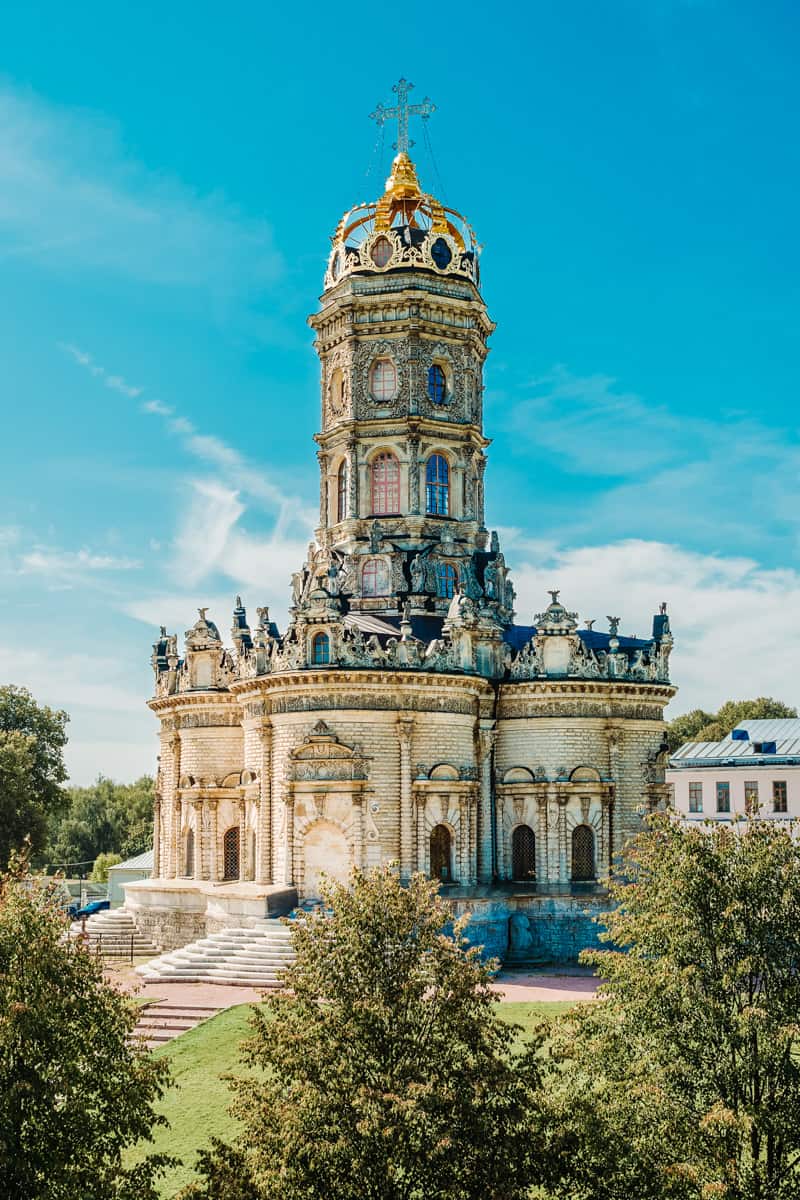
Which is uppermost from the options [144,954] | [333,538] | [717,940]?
[333,538]

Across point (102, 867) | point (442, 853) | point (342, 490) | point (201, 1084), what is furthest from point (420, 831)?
point (102, 867)

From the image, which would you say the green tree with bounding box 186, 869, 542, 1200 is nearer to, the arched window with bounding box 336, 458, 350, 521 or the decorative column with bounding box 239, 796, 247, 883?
the decorative column with bounding box 239, 796, 247, 883

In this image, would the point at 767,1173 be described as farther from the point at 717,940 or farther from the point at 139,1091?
the point at 139,1091

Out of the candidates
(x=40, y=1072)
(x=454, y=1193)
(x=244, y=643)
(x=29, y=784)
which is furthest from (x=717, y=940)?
(x=29, y=784)

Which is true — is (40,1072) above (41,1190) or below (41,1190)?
above

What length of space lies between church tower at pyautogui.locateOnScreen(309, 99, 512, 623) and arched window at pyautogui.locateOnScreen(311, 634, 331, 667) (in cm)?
598

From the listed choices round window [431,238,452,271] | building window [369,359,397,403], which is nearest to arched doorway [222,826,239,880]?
building window [369,359,397,403]

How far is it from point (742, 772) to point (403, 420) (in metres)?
33.6

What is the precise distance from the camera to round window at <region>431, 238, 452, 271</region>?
49438 millimetres

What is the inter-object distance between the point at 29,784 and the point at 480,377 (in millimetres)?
31427

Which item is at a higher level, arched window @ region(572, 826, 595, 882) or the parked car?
arched window @ region(572, 826, 595, 882)

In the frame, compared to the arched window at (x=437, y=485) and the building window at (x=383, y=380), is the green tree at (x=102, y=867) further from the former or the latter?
the building window at (x=383, y=380)

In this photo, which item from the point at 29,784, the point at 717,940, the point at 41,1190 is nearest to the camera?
the point at 41,1190

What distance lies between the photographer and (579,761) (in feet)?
146
